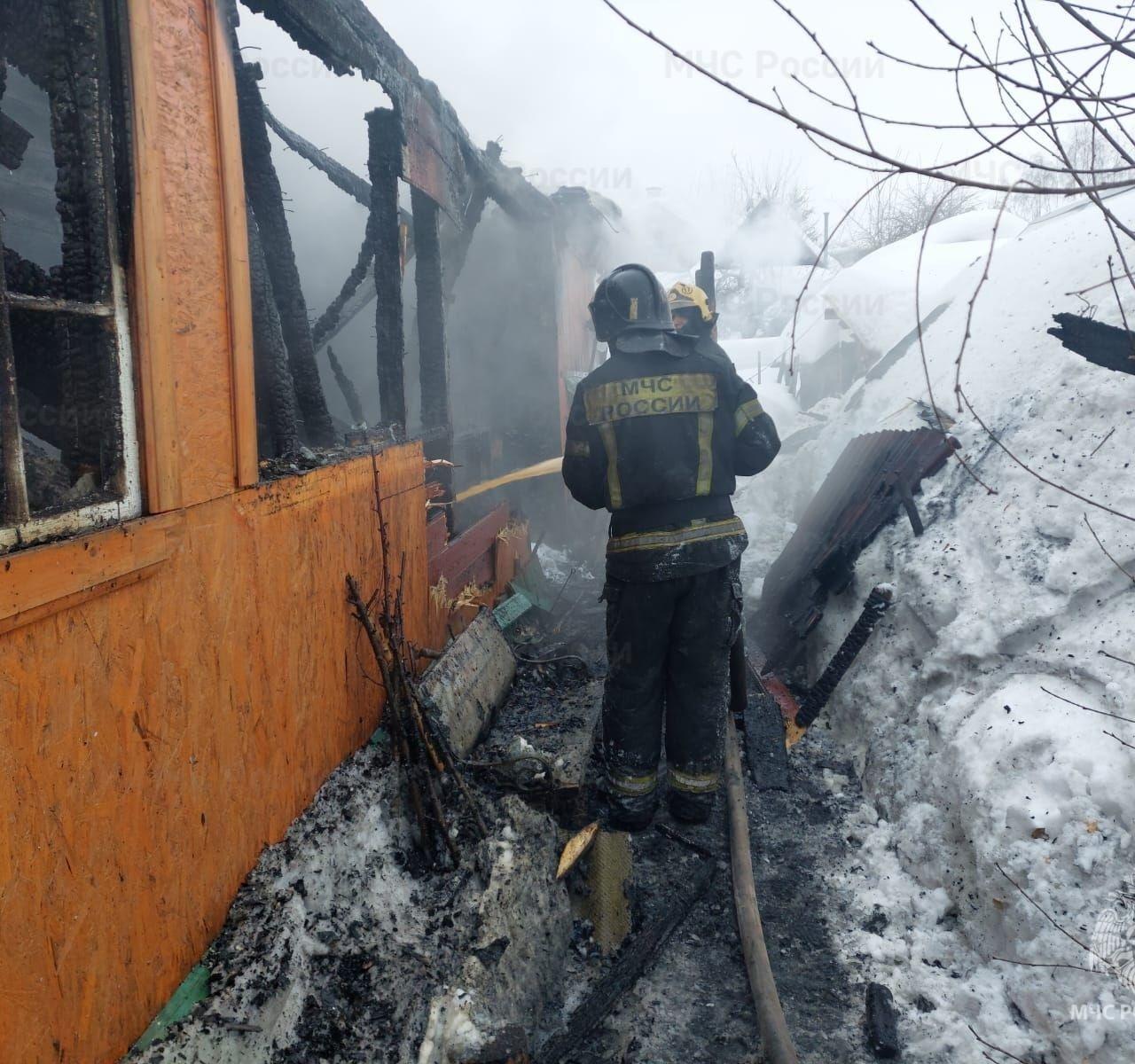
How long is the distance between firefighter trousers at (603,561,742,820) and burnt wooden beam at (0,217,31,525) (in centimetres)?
260

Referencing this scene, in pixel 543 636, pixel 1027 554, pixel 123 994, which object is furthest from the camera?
pixel 543 636

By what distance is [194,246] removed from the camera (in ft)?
7.35

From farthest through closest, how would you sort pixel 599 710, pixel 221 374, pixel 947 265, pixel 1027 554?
pixel 947 265
pixel 599 710
pixel 1027 554
pixel 221 374

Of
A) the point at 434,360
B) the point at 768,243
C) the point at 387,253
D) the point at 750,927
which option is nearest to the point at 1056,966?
the point at 750,927

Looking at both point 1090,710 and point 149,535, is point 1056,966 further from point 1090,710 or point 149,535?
point 149,535

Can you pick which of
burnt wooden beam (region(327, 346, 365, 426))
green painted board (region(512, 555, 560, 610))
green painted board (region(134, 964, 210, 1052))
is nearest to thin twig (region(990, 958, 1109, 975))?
green painted board (region(134, 964, 210, 1052))

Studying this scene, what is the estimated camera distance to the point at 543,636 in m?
6.40

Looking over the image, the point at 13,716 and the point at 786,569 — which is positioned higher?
the point at 13,716

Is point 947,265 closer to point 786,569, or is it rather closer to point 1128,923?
point 786,569

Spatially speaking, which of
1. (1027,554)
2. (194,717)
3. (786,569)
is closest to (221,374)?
(194,717)

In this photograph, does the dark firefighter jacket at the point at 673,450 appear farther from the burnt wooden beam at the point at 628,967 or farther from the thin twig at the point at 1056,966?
the thin twig at the point at 1056,966

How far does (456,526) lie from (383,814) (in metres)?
2.90

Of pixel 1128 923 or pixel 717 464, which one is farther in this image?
pixel 717 464

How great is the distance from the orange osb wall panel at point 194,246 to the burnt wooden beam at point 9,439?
0.37m
